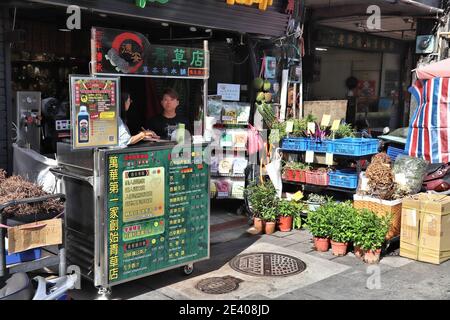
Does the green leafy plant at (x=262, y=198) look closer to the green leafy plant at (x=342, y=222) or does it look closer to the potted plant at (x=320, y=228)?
the potted plant at (x=320, y=228)

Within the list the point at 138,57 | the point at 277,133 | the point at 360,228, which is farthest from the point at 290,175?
the point at 138,57

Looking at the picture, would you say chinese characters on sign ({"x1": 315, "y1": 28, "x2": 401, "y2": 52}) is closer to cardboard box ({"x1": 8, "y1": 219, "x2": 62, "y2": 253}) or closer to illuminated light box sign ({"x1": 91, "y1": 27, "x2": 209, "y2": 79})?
illuminated light box sign ({"x1": 91, "y1": 27, "x2": 209, "y2": 79})

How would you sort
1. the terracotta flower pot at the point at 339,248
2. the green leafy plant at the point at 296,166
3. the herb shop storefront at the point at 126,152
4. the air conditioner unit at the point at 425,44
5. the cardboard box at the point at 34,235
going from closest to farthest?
the cardboard box at the point at 34,235, the herb shop storefront at the point at 126,152, the terracotta flower pot at the point at 339,248, the green leafy plant at the point at 296,166, the air conditioner unit at the point at 425,44

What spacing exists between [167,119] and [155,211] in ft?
4.61

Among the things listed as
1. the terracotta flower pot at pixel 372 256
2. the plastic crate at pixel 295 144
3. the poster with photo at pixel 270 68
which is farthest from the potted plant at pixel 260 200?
the poster with photo at pixel 270 68

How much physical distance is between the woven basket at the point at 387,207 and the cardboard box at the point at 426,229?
156mm

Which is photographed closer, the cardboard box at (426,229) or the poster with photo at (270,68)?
the cardboard box at (426,229)

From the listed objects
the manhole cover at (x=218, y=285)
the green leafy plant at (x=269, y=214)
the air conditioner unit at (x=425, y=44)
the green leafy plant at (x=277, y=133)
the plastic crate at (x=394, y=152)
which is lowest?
the manhole cover at (x=218, y=285)

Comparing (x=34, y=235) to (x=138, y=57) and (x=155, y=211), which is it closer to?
(x=155, y=211)

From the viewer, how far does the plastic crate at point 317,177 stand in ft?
25.8

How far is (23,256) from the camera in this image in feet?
14.6

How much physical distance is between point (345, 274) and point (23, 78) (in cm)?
617

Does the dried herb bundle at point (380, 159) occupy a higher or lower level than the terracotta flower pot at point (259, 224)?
higher

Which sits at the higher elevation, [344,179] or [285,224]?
[344,179]
